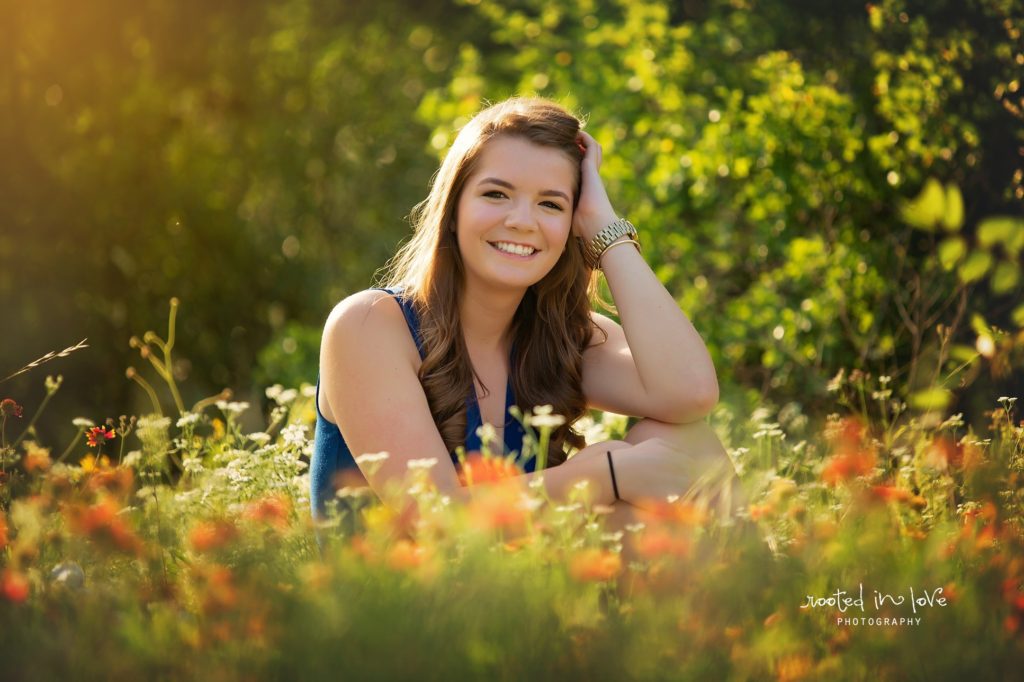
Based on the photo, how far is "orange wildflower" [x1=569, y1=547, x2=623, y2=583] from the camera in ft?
5.87

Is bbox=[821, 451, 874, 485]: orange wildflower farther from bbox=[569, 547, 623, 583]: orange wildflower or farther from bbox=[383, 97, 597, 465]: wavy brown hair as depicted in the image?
bbox=[383, 97, 597, 465]: wavy brown hair

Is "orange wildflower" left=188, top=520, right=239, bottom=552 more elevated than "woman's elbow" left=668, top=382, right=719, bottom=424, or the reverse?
"orange wildflower" left=188, top=520, right=239, bottom=552

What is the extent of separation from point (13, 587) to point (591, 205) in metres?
1.91

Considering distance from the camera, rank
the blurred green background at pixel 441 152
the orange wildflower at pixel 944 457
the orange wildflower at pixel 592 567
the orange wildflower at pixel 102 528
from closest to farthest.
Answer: the orange wildflower at pixel 592 567 → the orange wildflower at pixel 102 528 → the orange wildflower at pixel 944 457 → the blurred green background at pixel 441 152

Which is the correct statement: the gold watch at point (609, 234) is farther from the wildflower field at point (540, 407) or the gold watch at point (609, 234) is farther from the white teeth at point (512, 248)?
the wildflower field at point (540, 407)

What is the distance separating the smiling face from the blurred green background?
1064 millimetres

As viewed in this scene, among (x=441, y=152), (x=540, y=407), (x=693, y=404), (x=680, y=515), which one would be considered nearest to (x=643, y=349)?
(x=693, y=404)

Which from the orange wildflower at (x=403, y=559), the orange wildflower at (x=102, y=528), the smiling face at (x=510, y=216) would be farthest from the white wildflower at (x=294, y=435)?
the orange wildflower at (x=403, y=559)

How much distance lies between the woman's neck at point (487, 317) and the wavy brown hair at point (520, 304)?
0.15 ft

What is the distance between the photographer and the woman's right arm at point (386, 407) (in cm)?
267

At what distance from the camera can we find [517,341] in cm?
341

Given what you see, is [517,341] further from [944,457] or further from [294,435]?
[944,457]

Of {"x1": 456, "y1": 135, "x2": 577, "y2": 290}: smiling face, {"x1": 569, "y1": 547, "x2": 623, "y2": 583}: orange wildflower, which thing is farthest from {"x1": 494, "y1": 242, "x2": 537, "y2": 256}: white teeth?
{"x1": 569, "y1": 547, "x2": 623, "y2": 583}: orange wildflower

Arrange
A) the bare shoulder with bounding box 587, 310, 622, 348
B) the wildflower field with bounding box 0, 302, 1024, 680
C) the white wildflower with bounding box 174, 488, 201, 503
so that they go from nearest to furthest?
the wildflower field with bounding box 0, 302, 1024, 680, the white wildflower with bounding box 174, 488, 201, 503, the bare shoulder with bounding box 587, 310, 622, 348
